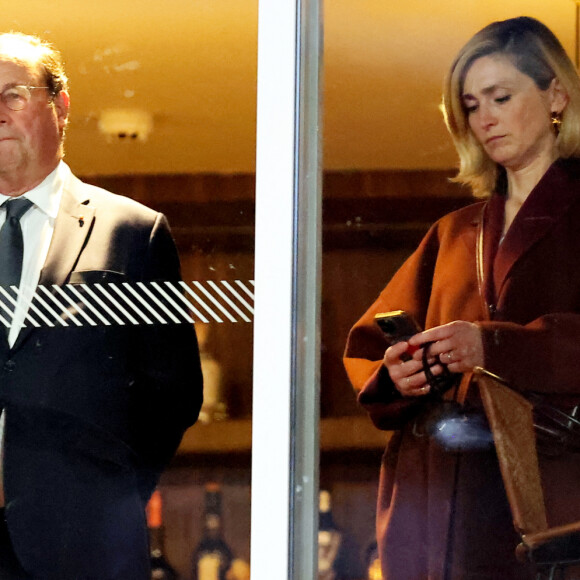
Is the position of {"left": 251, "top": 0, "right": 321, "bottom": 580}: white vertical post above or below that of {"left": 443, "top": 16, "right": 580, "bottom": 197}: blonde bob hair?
below

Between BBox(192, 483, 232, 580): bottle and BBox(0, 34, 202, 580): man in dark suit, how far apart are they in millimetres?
113

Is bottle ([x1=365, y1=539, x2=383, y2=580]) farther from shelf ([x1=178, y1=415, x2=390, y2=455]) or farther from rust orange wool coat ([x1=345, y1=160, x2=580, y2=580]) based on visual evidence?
shelf ([x1=178, y1=415, x2=390, y2=455])

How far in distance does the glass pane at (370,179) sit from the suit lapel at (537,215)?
12cm

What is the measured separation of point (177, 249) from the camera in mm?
2045

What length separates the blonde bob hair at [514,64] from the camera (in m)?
2.00

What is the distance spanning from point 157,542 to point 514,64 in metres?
1.23

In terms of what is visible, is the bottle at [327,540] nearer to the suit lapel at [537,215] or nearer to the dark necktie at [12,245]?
the suit lapel at [537,215]

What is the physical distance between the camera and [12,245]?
2.09m

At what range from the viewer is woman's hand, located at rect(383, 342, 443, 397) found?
200cm

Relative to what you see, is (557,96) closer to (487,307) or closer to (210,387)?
(487,307)

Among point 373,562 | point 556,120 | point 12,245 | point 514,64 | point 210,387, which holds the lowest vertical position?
point 373,562

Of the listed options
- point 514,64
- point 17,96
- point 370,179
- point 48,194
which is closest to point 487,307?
point 370,179

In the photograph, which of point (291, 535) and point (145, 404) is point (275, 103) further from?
point (291, 535)

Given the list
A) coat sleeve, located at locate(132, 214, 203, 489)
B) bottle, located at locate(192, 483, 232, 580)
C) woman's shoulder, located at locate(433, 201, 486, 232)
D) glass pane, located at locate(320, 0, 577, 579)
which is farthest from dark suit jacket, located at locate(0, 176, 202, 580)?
woman's shoulder, located at locate(433, 201, 486, 232)
